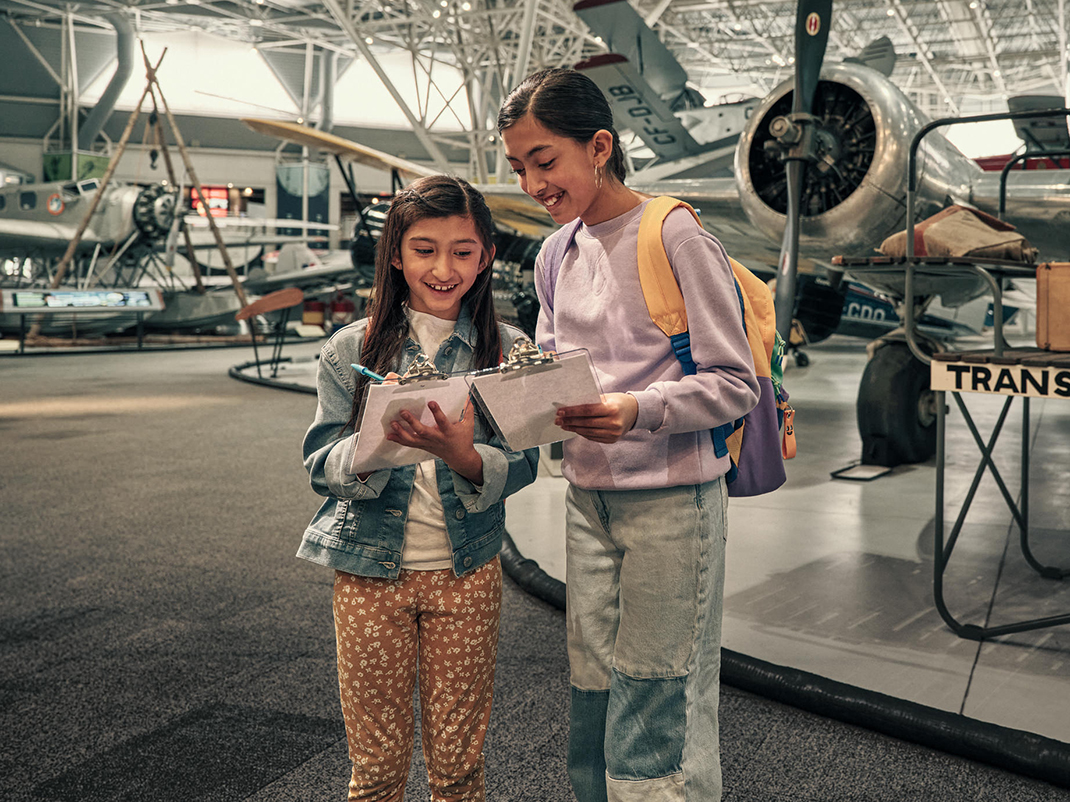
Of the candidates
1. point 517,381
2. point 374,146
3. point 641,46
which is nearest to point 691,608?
point 517,381

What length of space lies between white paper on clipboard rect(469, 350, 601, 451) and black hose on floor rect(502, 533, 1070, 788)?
4.85 feet

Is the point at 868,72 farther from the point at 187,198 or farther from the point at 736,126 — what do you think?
the point at 187,198

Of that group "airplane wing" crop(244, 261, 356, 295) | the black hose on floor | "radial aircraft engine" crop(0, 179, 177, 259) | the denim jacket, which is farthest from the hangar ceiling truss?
the denim jacket

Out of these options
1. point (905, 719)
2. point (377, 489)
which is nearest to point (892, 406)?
point (905, 719)

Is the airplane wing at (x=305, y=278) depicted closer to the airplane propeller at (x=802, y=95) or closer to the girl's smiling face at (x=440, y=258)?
the airplane propeller at (x=802, y=95)

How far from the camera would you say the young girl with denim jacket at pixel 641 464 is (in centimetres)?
128

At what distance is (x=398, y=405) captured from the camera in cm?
111

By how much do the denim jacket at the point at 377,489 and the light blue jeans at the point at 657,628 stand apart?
0.55 feet

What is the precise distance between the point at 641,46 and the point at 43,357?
33.8 ft

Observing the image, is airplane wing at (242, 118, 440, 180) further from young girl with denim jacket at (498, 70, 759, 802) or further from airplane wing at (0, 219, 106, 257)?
airplane wing at (0, 219, 106, 257)

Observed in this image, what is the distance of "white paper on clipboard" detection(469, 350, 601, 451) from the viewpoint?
109 cm

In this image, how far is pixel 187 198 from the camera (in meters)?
26.8

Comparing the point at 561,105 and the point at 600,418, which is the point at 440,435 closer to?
the point at 600,418

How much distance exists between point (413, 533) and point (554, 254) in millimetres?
532
